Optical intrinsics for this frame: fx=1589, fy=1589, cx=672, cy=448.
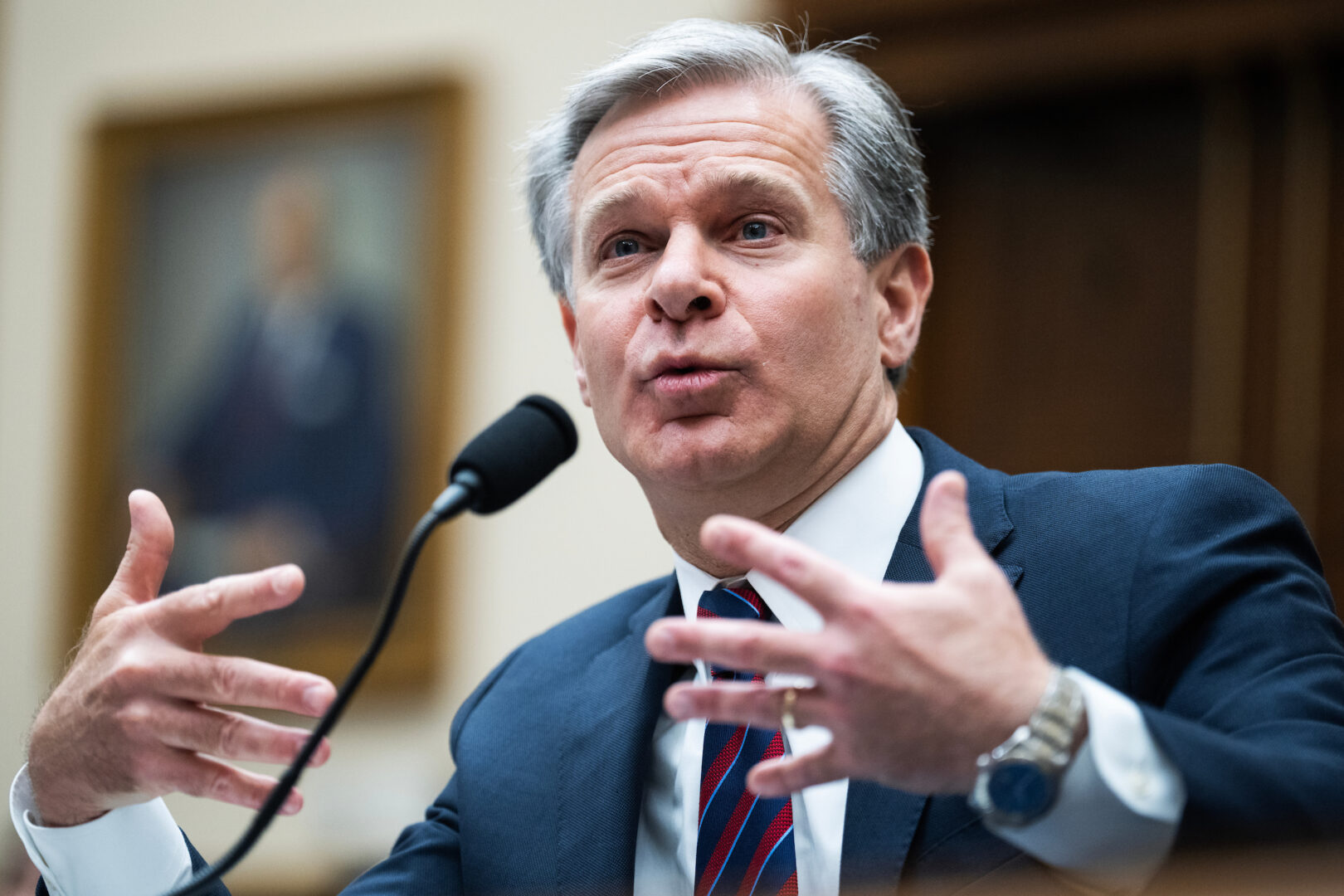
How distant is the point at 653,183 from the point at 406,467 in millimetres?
3346

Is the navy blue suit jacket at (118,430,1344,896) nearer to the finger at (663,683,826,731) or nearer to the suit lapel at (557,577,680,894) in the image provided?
the suit lapel at (557,577,680,894)

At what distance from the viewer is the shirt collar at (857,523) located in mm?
2250

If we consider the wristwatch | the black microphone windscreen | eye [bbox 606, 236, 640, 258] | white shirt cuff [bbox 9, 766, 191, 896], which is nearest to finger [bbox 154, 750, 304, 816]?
white shirt cuff [bbox 9, 766, 191, 896]

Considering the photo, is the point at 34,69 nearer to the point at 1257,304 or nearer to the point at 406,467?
the point at 406,467

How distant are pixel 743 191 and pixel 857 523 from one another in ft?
1.71

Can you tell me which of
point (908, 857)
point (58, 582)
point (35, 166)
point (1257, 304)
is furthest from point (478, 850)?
point (35, 166)

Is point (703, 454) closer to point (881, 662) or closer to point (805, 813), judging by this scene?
point (805, 813)

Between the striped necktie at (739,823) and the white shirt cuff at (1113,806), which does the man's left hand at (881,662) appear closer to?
the white shirt cuff at (1113,806)

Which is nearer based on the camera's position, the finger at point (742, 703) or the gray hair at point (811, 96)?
the finger at point (742, 703)

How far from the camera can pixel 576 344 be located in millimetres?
2736

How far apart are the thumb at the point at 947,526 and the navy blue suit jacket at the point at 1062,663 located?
0.26 metres

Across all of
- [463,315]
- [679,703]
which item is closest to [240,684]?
[679,703]

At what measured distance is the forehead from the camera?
2396 mm

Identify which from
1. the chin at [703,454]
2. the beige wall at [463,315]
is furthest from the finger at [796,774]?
the beige wall at [463,315]
